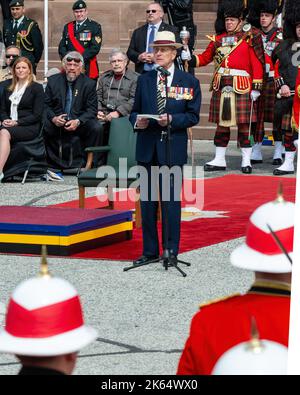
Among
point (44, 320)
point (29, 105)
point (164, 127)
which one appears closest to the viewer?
point (44, 320)

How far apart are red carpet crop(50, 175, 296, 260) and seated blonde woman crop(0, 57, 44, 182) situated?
169 centimetres

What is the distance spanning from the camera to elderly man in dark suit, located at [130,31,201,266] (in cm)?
941

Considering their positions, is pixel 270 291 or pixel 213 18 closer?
pixel 270 291

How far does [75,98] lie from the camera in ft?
49.4

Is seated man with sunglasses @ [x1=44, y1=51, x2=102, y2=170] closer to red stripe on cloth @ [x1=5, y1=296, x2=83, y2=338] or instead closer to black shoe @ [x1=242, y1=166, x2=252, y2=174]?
black shoe @ [x1=242, y1=166, x2=252, y2=174]

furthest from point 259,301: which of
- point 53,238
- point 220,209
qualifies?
point 220,209

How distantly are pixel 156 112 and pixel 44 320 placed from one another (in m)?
6.19

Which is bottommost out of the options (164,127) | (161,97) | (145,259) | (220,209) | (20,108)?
(220,209)

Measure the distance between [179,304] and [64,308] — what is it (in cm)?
495

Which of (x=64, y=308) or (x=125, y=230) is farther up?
(x=64, y=308)

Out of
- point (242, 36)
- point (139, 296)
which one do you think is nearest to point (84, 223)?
point (139, 296)

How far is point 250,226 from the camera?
393 centimetres

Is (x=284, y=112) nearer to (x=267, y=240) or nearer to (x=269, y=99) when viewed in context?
(x=269, y=99)
